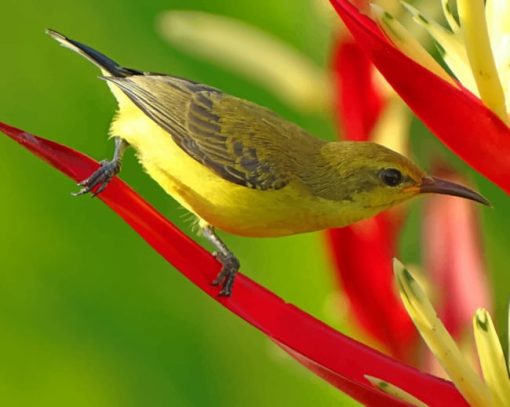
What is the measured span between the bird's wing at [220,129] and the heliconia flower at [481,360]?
0.28m

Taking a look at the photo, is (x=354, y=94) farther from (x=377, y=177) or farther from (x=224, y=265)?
(x=224, y=265)

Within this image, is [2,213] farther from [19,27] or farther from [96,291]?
[19,27]

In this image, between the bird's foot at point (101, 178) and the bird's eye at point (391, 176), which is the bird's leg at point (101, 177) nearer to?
the bird's foot at point (101, 178)

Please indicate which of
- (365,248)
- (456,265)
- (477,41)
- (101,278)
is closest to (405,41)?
(477,41)

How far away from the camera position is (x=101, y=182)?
27.7 inches

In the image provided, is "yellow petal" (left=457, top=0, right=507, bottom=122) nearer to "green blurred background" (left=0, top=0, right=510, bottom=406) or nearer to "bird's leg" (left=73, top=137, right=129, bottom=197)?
"bird's leg" (left=73, top=137, right=129, bottom=197)

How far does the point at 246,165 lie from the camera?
2.87 feet

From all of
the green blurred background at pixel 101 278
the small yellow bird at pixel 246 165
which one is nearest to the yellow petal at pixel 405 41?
the small yellow bird at pixel 246 165

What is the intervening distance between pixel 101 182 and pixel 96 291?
0.60m

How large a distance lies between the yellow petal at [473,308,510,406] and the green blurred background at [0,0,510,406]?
0.61 metres

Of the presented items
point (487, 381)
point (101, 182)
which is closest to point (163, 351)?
point (101, 182)

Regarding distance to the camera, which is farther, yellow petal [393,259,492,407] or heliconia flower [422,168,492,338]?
heliconia flower [422,168,492,338]

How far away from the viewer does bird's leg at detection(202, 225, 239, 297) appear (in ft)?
2.16

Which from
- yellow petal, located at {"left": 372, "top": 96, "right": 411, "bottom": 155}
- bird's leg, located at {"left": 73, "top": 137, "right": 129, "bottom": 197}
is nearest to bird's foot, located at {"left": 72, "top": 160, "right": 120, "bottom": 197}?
bird's leg, located at {"left": 73, "top": 137, "right": 129, "bottom": 197}
